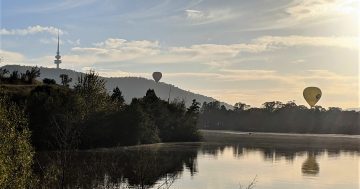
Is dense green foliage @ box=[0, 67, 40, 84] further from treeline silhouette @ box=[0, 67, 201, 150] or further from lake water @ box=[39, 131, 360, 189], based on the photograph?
lake water @ box=[39, 131, 360, 189]

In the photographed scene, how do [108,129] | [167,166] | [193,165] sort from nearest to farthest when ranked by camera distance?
[167,166] → [193,165] → [108,129]

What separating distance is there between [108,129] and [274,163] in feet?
139

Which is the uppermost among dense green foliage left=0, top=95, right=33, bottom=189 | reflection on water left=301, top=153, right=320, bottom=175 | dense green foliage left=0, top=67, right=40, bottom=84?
dense green foliage left=0, top=67, right=40, bottom=84

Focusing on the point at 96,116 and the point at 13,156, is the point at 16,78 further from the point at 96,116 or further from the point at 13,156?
the point at 13,156

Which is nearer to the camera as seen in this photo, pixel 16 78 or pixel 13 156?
pixel 13 156

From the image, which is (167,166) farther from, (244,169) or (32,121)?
(32,121)

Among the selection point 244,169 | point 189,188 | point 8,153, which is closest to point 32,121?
point 244,169

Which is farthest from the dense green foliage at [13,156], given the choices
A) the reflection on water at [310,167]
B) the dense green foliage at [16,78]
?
the dense green foliage at [16,78]

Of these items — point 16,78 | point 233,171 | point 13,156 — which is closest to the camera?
point 13,156

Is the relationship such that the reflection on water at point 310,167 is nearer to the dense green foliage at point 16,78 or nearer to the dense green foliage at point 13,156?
the dense green foliage at point 13,156

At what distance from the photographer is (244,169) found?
2842 inches

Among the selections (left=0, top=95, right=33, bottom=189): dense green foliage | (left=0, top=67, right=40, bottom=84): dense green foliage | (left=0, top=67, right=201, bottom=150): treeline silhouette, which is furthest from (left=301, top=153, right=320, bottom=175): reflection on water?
(left=0, top=67, right=40, bottom=84): dense green foliage

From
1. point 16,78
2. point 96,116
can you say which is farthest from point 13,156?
point 16,78

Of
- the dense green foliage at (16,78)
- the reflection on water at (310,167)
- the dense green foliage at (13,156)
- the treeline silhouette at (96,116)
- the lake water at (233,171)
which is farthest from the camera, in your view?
the dense green foliage at (16,78)
